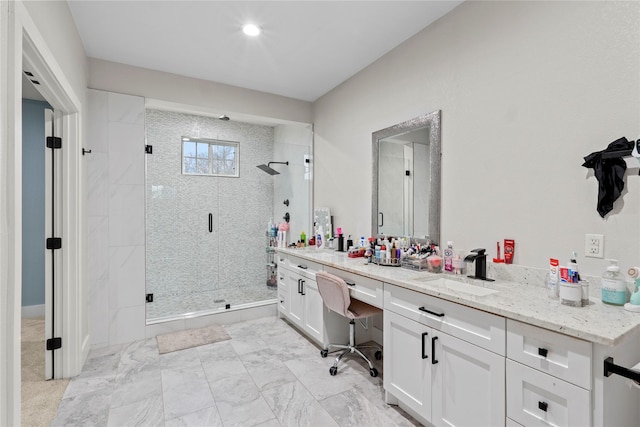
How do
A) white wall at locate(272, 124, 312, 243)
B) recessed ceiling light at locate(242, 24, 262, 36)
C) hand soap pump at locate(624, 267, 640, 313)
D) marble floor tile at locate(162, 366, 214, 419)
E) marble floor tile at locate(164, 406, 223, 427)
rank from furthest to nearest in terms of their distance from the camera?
white wall at locate(272, 124, 312, 243) < recessed ceiling light at locate(242, 24, 262, 36) < marble floor tile at locate(162, 366, 214, 419) < marble floor tile at locate(164, 406, 223, 427) < hand soap pump at locate(624, 267, 640, 313)

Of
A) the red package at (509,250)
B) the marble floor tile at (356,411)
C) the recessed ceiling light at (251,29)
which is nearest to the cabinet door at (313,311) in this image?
the marble floor tile at (356,411)

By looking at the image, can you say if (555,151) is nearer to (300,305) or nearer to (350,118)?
(350,118)

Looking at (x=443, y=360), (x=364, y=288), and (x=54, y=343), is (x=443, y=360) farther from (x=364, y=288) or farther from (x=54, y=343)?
(x=54, y=343)

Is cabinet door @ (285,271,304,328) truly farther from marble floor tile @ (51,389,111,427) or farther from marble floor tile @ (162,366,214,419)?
marble floor tile @ (51,389,111,427)

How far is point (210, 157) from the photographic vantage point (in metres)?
4.53

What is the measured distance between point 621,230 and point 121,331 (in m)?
3.83

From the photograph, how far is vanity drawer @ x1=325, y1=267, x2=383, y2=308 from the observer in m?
2.12

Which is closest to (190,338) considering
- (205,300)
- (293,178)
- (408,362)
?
(205,300)

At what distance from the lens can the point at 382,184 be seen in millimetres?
2949

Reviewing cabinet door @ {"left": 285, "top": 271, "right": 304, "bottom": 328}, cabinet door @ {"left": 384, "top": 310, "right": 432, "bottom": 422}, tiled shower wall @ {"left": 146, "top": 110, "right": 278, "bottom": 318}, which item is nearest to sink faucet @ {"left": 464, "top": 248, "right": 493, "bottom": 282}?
cabinet door @ {"left": 384, "top": 310, "right": 432, "bottom": 422}

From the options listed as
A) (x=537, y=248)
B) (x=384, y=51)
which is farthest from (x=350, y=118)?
(x=537, y=248)

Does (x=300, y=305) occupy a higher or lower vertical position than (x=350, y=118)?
lower

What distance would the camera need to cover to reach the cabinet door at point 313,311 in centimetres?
280

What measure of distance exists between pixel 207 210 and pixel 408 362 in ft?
11.6
